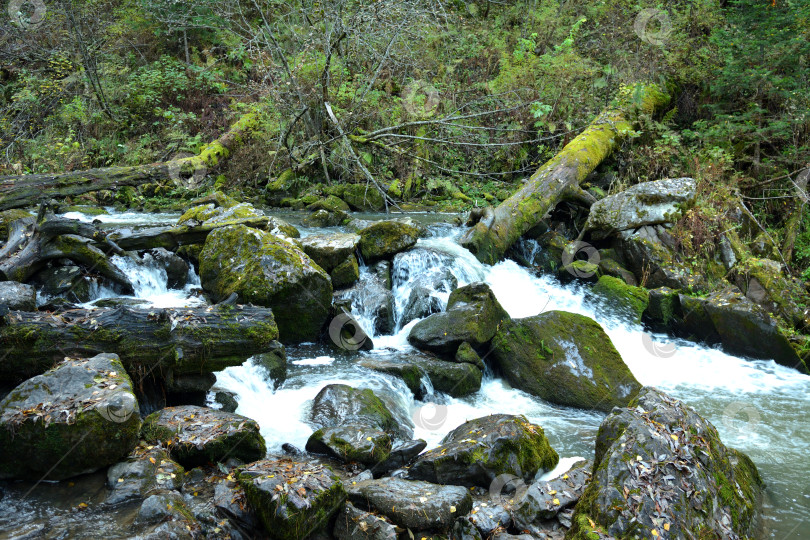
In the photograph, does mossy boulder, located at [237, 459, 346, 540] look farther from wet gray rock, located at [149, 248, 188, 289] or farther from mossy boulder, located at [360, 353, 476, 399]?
wet gray rock, located at [149, 248, 188, 289]

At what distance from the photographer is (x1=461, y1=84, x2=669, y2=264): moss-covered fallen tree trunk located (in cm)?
1000

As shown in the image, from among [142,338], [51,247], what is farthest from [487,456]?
[51,247]

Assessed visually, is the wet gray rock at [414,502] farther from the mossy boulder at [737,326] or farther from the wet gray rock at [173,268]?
the mossy boulder at [737,326]

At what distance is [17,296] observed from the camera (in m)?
5.38

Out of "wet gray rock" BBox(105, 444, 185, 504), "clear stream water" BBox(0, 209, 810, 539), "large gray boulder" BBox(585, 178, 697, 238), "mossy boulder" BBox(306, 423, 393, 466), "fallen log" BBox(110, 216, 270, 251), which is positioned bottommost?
"clear stream water" BBox(0, 209, 810, 539)

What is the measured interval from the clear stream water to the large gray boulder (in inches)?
53.3

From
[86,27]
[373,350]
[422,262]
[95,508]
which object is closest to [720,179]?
[422,262]

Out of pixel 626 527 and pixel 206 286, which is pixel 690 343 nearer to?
pixel 626 527

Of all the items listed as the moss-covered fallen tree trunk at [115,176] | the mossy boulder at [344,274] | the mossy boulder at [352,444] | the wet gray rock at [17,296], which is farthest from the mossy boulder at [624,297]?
the moss-covered fallen tree trunk at [115,176]

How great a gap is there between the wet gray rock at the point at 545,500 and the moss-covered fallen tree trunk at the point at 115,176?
23.0ft

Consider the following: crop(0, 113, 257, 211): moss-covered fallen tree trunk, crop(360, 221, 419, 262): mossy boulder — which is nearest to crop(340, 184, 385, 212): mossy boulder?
crop(360, 221, 419, 262): mossy boulder

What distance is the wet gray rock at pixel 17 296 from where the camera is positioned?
205 inches

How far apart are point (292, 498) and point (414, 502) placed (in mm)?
844

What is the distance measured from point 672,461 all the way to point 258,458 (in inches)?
121
